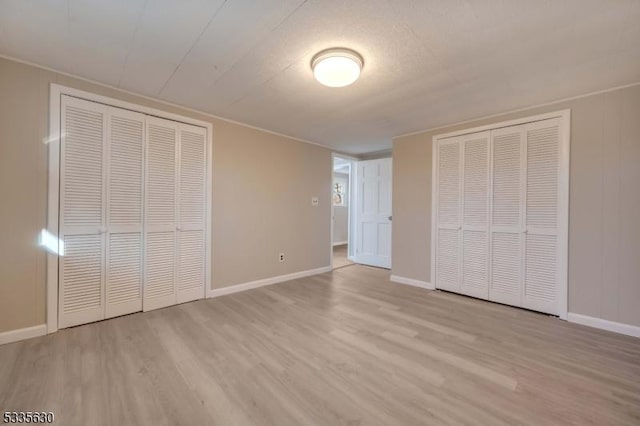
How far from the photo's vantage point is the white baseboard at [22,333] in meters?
2.19

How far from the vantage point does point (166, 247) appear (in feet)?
10.2

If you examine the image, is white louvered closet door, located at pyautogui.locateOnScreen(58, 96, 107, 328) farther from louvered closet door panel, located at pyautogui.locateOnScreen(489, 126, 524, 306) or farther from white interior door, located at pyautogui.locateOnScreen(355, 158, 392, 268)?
louvered closet door panel, located at pyautogui.locateOnScreen(489, 126, 524, 306)

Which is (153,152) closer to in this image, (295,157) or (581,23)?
(295,157)

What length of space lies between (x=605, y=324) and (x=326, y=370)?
2.86 metres

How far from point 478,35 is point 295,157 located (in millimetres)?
3068

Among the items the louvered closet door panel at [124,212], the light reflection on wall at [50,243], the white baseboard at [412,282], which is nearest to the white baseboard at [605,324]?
the white baseboard at [412,282]

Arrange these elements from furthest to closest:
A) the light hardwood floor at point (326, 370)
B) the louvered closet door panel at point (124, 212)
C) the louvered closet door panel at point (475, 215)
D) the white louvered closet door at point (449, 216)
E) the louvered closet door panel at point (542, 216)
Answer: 1. the white louvered closet door at point (449, 216)
2. the louvered closet door panel at point (475, 215)
3. the louvered closet door panel at point (542, 216)
4. the louvered closet door panel at point (124, 212)
5. the light hardwood floor at point (326, 370)

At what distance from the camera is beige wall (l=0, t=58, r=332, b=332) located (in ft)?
7.28

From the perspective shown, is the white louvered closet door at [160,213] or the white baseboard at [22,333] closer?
the white baseboard at [22,333]

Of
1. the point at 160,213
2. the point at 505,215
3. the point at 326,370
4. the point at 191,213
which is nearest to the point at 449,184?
the point at 505,215

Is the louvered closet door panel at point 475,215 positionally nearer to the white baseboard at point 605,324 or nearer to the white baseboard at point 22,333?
the white baseboard at point 605,324

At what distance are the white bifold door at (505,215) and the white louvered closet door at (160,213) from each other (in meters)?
3.54

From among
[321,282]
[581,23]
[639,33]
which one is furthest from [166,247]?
[639,33]

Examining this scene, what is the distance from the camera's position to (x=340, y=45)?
1928 millimetres
